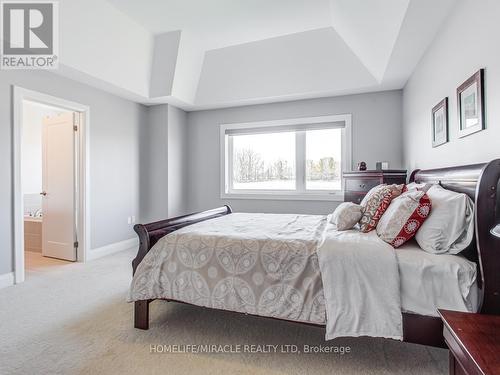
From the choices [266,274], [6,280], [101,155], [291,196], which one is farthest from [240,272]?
[101,155]

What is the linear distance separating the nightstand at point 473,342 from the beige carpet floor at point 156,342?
2.26 ft

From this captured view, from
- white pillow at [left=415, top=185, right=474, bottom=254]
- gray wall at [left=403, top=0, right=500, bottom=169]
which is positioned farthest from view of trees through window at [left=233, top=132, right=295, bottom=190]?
white pillow at [left=415, top=185, right=474, bottom=254]

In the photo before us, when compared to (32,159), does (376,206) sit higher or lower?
lower

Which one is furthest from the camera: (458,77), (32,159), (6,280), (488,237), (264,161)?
(32,159)

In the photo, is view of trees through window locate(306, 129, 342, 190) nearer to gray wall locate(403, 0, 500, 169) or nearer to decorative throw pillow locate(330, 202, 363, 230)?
gray wall locate(403, 0, 500, 169)

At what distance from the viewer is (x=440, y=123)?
2.48 m

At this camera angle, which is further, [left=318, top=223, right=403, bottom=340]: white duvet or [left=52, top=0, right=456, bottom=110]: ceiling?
[left=52, top=0, right=456, bottom=110]: ceiling

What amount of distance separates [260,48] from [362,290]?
3.70m

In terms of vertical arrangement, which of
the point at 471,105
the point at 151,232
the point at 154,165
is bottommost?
the point at 151,232

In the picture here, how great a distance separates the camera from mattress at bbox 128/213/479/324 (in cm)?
141

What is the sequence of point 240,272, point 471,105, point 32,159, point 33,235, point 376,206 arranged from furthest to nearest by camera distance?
point 32,159
point 33,235
point 376,206
point 471,105
point 240,272

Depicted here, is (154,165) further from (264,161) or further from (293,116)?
(293,116)

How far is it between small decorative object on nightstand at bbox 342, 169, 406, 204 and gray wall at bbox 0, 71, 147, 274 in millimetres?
3495

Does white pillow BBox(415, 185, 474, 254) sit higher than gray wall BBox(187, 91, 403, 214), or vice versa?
gray wall BBox(187, 91, 403, 214)
